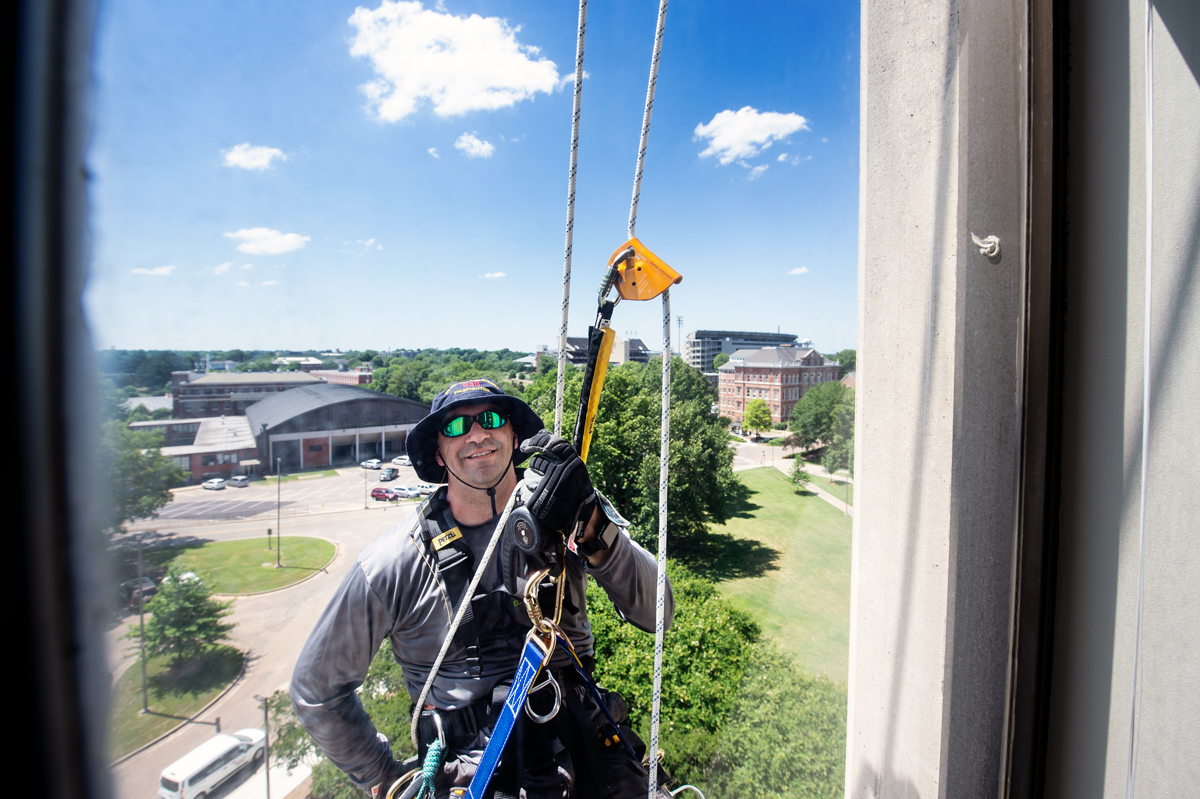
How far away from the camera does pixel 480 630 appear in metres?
1.14

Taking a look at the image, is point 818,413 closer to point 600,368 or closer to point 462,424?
point 600,368

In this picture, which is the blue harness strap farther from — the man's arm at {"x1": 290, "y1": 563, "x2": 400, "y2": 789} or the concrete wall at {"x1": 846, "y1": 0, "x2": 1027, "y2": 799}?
the concrete wall at {"x1": 846, "y1": 0, "x2": 1027, "y2": 799}

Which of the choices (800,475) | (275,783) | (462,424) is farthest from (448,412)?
(800,475)

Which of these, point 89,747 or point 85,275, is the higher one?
point 85,275

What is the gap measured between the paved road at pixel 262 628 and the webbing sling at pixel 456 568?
175 mm

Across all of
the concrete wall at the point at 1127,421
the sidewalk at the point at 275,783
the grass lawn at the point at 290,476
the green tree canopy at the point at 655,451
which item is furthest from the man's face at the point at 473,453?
the green tree canopy at the point at 655,451

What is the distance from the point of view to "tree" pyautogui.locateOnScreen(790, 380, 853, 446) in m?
1.97

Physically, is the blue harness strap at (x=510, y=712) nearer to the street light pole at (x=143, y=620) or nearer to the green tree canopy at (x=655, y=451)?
the street light pole at (x=143, y=620)

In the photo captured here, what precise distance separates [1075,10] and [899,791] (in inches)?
84.4

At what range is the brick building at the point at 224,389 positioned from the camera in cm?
89

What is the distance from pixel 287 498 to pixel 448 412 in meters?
0.50

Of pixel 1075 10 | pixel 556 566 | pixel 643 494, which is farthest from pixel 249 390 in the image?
pixel 643 494

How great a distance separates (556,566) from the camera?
39.3 inches

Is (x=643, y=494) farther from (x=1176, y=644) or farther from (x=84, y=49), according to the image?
(x=84, y=49)
